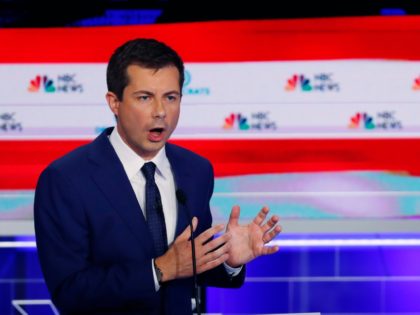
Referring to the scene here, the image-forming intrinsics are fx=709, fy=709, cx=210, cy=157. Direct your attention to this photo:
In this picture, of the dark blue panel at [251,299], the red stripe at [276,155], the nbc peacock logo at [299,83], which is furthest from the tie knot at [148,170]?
the dark blue panel at [251,299]

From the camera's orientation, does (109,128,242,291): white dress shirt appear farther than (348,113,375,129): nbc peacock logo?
No

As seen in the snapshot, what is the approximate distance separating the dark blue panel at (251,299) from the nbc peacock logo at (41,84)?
1.18 m

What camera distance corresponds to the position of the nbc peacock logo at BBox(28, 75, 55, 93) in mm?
2973

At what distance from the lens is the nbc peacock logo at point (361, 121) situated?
295 centimetres

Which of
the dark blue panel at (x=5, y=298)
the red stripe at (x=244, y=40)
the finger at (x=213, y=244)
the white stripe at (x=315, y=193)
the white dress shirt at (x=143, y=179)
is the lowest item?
the dark blue panel at (x=5, y=298)

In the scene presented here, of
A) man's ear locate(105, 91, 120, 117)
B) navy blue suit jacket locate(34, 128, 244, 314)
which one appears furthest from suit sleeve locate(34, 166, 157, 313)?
man's ear locate(105, 91, 120, 117)

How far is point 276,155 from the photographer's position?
2969 millimetres

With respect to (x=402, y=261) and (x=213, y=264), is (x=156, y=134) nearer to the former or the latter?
(x=213, y=264)

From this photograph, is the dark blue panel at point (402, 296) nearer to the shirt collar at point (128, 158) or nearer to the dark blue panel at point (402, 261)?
the dark blue panel at point (402, 261)

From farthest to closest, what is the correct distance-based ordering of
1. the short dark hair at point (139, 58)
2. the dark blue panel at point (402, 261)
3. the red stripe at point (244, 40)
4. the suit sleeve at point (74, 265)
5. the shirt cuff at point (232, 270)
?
the dark blue panel at point (402, 261), the red stripe at point (244, 40), the shirt cuff at point (232, 270), the short dark hair at point (139, 58), the suit sleeve at point (74, 265)

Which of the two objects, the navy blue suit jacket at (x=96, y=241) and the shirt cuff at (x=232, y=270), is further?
the shirt cuff at (x=232, y=270)

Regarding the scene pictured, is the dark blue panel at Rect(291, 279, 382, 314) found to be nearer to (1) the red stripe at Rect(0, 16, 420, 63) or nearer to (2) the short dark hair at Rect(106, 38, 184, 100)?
(1) the red stripe at Rect(0, 16, 420, 63)

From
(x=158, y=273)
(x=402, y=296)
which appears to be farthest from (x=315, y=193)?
(x=158, y=273)

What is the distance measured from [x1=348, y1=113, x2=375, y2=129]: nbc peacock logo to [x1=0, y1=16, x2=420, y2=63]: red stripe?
0.25m
